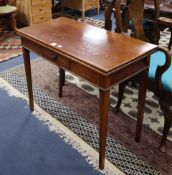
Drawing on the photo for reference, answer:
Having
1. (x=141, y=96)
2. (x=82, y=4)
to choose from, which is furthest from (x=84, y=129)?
(x=82, y=4)

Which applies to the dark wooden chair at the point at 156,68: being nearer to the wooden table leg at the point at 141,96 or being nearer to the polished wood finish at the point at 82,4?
the wooden table leg at the point at 141,96

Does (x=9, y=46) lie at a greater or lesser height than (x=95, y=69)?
lesser

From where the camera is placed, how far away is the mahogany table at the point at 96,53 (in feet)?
3.95

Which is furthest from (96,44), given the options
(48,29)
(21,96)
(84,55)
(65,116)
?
(21,96)

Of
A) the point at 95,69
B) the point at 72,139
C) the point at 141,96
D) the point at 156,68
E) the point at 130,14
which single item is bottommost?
the point at 72,139

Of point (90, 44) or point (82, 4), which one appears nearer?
point (90, 44)

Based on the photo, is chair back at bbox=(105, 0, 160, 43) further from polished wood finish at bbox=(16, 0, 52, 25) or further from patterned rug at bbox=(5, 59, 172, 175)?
polished wood finish at bbox=(16, 0, 52, 25)

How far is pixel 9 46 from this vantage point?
315 centimetres

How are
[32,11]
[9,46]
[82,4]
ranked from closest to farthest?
1. [9,46]
2. [32,11]
3. [82,4]

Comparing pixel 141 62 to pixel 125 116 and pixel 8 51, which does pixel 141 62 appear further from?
pixel 8 51

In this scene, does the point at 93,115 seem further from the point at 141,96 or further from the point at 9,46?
the point at 9,46

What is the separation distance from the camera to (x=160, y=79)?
1.47 metres

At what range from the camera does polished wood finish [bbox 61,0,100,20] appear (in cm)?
404

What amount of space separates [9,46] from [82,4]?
1475 mm
